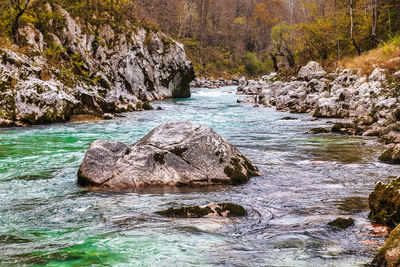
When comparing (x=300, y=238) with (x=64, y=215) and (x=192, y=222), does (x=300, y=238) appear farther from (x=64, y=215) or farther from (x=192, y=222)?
(x=64, y=215)

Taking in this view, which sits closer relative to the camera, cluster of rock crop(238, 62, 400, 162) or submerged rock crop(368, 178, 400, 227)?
submerged rock crop(368, 178, 400, 227)

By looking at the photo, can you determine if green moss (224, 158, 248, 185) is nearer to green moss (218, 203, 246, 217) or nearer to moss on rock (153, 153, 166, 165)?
moss on rock (153, 153, 166, 165)

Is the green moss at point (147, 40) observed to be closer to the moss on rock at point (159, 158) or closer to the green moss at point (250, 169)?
the green moss at point (250, 169)

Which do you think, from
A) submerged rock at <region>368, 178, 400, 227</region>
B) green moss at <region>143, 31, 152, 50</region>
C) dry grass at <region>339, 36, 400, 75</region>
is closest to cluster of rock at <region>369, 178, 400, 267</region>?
submerged rock at <region>368, 178, 400, 227</region>

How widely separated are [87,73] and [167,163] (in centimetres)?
1622

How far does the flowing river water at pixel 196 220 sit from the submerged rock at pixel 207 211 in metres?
0.16

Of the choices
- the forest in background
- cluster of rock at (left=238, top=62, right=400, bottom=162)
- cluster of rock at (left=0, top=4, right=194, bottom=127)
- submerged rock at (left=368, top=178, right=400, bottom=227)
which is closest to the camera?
submerged rock at (left=368, top=178, right=400, bottom=227)

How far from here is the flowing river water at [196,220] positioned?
376 centimetres

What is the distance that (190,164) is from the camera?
721 cm

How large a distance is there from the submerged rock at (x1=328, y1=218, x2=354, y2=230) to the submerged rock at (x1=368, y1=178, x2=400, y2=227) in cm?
32

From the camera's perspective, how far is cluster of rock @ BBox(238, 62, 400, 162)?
1305 cm

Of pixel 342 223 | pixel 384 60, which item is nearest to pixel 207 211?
pixel 342 223

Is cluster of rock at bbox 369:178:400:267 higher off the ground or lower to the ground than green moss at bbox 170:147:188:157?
lower

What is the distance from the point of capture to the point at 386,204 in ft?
15.2
